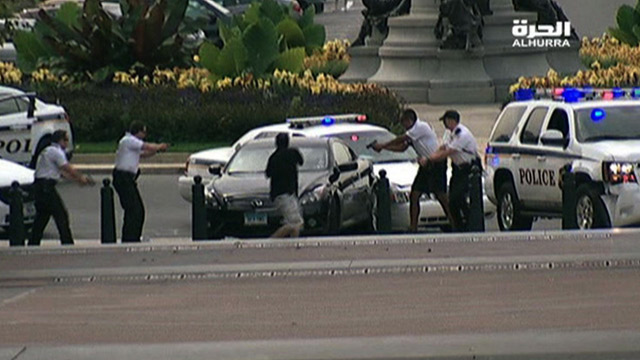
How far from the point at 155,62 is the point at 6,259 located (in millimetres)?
17584

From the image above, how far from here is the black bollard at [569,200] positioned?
20.4 m

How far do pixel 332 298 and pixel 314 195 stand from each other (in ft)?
21.2

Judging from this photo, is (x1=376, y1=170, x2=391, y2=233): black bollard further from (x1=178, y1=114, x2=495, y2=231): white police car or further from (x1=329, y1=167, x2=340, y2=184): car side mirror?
(x1=178, y1=114, x2=495, y2=231): white police car

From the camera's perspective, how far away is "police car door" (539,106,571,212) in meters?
21.6

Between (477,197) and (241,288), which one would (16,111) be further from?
(241,288)

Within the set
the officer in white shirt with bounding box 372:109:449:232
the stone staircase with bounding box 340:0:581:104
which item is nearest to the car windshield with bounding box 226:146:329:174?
the officer in white shirt with bounding box 372:109:449:232

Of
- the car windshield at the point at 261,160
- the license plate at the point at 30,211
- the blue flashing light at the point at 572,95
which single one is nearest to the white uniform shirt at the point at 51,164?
the license plate at the point at 30,211

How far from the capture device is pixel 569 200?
20.6 m

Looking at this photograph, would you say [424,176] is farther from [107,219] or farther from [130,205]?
[107,219]

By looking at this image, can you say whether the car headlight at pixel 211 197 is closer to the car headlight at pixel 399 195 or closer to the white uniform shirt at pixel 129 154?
the white uniform shirt at pixel 129 154

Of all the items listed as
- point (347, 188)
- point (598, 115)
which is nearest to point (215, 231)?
point (347, 188)

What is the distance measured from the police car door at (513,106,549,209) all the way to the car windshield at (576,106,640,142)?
72 cm

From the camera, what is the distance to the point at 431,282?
655 inches

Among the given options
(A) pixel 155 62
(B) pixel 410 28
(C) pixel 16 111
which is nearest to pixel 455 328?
(C) pixel 16 111
